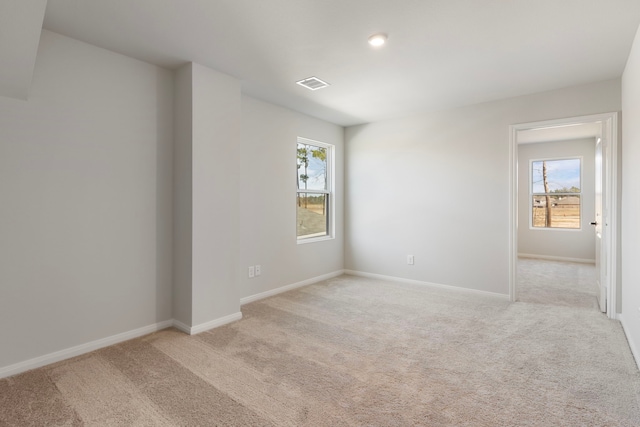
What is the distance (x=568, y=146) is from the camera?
689 cm

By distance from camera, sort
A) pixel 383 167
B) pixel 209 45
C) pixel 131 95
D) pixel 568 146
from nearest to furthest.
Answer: pixel 209 45, pixel 131 95, pixel 383 167, pixel 568 146

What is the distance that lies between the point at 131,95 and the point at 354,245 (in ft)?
12.2

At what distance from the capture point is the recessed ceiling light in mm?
2537

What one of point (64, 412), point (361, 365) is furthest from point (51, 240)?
point (361, 365)

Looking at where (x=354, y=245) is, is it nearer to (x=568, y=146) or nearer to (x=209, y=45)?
(x=209, y=45)

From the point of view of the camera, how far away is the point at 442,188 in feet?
15.1

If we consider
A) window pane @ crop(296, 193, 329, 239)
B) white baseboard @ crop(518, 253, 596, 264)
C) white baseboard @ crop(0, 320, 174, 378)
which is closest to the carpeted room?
white baseboard @ crop(0, 320, 174, 378)

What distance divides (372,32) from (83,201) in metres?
2.60

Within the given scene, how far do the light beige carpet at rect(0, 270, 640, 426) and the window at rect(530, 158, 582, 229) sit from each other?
434 cm

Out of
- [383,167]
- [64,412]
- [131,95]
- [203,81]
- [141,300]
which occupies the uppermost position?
[203,81]

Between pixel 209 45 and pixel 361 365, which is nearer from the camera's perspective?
pixel 361 365

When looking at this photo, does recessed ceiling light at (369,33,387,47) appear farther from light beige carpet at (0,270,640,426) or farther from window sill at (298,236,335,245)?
window sill at (298,236,335,245)

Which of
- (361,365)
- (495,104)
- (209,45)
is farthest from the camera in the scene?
(495,104)

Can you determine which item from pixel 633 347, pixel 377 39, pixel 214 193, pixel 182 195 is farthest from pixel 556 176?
pixel 182 195
